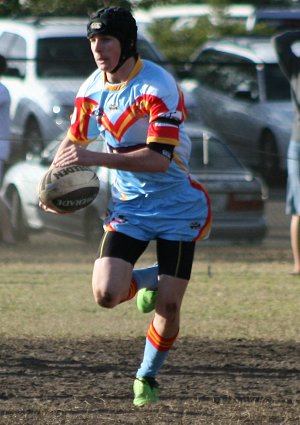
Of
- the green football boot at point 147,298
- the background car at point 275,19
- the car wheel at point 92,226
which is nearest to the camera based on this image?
the green football boot at point 147,298

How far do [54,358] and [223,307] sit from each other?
2632 mm

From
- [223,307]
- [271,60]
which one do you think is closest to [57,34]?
[271,60]

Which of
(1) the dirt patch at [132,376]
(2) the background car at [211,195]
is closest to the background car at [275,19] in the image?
(2) the background car at [211,195]

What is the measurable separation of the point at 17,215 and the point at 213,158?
2.12 meters

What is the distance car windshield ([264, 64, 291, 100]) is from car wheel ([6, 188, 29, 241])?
648 cm

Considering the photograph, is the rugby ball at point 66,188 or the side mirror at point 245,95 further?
the side mirror at point 245,95

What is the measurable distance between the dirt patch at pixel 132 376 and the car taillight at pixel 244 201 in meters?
4.76

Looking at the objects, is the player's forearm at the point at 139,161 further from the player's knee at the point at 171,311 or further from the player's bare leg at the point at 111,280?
the player's knee at the point at 171,311

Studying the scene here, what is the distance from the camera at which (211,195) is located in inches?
507

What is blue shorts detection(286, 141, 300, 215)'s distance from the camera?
11391mm

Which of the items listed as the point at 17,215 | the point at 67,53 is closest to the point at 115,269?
the point at 17,215

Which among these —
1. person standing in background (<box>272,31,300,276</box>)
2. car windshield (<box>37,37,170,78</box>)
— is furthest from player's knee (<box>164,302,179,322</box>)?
car windshield (<box>37,37,170,78</box>)

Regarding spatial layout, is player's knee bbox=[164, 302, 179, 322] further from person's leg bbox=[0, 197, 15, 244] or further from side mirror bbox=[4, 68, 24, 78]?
side mirror bbox=[4, 68, 24, 78]

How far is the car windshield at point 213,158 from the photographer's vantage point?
12.8 metres
